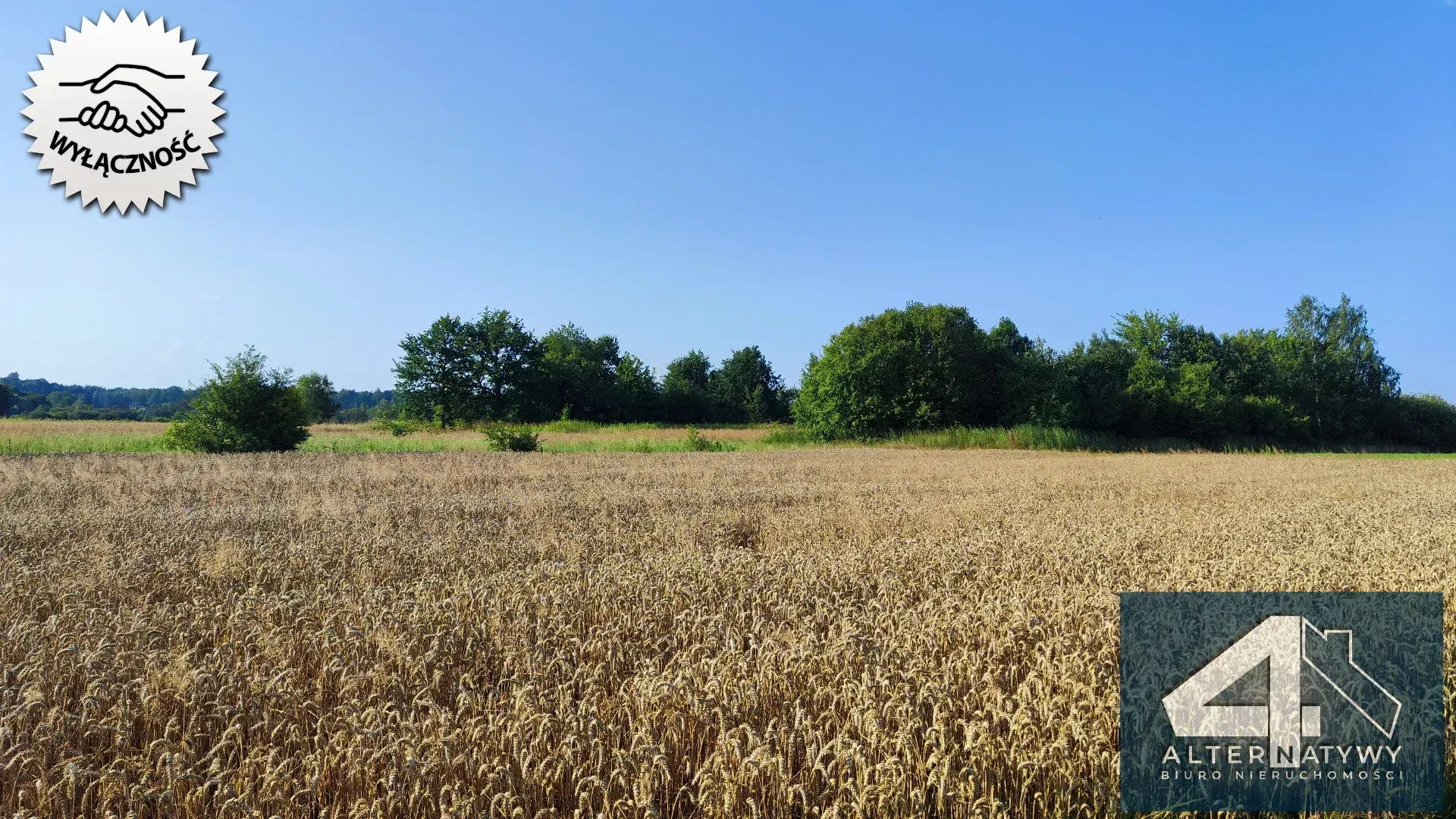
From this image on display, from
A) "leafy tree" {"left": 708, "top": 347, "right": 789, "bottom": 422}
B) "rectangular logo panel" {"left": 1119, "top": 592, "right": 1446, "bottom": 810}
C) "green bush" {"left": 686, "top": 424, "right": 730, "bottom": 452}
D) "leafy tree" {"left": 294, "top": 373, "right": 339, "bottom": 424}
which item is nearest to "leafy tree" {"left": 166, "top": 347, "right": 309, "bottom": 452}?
"green bush" {"left": 686, "top": 424, "right": 730, "bottom": 452}

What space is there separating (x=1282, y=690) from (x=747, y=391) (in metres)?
84.8

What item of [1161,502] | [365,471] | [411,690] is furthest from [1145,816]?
[365,471]

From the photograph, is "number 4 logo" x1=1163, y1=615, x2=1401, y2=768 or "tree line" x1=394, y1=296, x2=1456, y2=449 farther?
"tree line" x1=394, y1=296, x2=1456, y2=449

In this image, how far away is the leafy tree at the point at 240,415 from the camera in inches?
1106

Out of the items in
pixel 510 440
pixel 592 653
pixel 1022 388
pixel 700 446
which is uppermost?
pixel 1022 388

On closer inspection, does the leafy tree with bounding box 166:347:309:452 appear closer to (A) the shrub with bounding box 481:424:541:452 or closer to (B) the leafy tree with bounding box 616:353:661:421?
(A) the shrub with bounding box 481:424:541:452

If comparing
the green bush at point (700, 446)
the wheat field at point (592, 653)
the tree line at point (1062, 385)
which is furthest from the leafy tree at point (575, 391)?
the wheat field at point (592, 653)

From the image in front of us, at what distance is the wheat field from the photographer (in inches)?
114

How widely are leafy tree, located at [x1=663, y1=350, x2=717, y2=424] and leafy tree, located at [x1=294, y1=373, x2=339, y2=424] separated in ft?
152

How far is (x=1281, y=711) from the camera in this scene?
367 centimetres

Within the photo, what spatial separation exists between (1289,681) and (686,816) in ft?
11.2

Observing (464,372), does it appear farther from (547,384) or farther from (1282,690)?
(1282,690)

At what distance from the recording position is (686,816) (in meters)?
2.92

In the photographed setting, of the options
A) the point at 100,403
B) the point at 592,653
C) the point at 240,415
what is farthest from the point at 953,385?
the point at 100,403
